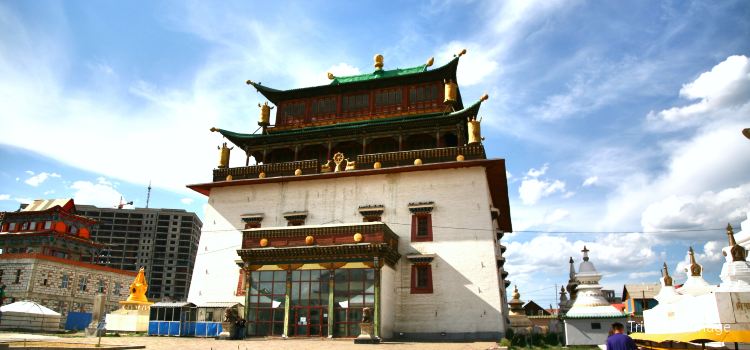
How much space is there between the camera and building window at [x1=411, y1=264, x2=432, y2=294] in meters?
28.4

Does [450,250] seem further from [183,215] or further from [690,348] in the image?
[183,215]

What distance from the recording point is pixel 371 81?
36.6 m

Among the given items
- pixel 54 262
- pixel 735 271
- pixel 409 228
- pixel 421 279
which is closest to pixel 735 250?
pixel 735 271

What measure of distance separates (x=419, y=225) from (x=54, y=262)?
36.0 m

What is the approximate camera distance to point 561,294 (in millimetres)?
36281

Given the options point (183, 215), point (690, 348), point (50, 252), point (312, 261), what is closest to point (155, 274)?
point (183, 215)

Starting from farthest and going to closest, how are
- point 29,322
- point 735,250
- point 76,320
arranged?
1. point 76,320
2. point 29,322
3. point 735,250

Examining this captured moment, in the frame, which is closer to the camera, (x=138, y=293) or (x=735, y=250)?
(x=735, y=250)

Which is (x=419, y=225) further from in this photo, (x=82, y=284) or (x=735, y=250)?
(x=82, y=284)

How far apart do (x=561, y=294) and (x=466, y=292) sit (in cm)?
1224

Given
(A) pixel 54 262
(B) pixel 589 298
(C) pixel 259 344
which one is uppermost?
(A) pixel 54 262

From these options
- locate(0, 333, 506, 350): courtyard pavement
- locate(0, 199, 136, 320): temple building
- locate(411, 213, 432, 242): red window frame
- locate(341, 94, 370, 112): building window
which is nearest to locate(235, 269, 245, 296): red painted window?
locate(0, 333, 506, 350): courtyard pavement

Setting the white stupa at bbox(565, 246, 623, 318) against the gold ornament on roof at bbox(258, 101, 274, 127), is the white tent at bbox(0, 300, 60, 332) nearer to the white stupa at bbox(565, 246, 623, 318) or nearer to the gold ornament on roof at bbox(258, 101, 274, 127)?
the gold ornament on roof at bbox(258, 101, 274, 127)

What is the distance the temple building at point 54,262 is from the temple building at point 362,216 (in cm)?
2049
